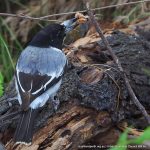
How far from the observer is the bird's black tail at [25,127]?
3025mm

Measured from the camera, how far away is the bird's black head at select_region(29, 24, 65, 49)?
369cm

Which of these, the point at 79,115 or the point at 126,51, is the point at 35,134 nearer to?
the point at 79,115

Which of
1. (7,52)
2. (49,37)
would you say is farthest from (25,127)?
(7,52)

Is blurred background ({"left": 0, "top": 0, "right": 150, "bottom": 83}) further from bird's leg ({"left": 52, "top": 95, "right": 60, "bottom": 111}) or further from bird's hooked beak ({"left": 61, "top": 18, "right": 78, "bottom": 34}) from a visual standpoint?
bird's leg ({"left": 52, "top": 95, "right": 60, "bottom": 111})

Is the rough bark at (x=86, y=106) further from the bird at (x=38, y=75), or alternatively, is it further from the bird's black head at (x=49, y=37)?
the bird's black head at (x=49, y=37)

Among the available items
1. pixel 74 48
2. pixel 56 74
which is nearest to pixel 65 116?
pixel 56 74

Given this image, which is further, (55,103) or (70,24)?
(70,24)

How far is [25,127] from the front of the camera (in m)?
3.08

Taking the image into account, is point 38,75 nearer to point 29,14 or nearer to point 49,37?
point 49,37

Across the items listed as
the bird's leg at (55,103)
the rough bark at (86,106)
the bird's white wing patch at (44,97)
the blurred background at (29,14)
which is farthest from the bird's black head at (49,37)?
the blurred background at (29,14)

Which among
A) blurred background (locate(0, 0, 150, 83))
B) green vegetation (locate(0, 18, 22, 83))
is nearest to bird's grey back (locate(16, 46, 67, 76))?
green vegetation (locate(0, 18, 22, 83))

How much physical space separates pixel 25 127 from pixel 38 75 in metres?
0.41

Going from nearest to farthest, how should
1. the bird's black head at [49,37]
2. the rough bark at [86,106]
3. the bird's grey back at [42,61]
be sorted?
the rough bark at [86,106], the bird's grey back at [42,61], the bird's black head at [49,37]

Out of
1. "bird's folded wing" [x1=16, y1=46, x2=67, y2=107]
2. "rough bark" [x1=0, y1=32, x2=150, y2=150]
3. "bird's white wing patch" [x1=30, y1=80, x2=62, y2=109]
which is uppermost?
"bird's folded wing" [x1=16, y1=46, x2=67, y2=107]
